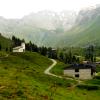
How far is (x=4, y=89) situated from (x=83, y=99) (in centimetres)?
1511

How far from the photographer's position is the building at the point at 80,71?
136m

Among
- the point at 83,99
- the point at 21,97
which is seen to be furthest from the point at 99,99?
the point at 21,97

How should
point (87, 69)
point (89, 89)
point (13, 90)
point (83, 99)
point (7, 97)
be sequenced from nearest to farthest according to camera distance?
point (7, 97)
point (13, 90)
point (83, 99)
point (89, 89)
point (87, 69)

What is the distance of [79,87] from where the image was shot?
84.6 m

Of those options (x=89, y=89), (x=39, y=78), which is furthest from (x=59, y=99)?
(x=39, y=78)

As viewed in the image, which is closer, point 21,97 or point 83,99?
point 21,97

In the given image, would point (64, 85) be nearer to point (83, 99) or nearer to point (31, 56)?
point (83, 99)

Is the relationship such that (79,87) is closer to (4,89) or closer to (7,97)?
(4,89)

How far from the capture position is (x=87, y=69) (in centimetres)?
13700

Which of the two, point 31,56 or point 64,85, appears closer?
point 64,85

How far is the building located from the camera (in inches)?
5349

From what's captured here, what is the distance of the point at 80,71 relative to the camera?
451 feet

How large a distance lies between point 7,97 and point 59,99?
9908 mm

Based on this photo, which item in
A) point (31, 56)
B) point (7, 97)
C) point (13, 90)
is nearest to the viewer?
point (7, 97)
